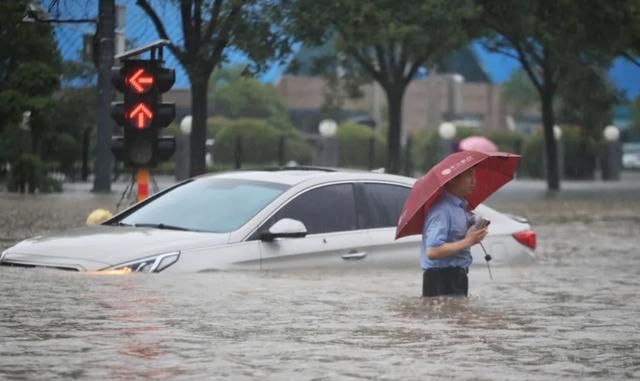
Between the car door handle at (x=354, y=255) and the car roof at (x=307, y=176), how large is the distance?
2.33 feet

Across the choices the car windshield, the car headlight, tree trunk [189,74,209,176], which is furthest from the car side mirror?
tree trunk [189,74,209,176]

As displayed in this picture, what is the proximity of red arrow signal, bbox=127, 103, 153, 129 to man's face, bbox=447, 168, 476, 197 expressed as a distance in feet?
25.1

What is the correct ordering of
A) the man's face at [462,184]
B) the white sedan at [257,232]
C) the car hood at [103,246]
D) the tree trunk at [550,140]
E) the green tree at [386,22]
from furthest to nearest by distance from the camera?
the tree trunk at [550,140]
the green tree at [386,22]
the white sedan at [257,232]
the car hood at [103,246]
the man's face at [462,184]

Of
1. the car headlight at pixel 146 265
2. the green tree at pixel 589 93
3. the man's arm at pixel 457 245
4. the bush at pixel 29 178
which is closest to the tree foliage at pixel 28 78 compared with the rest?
the bush at pixel 29 178

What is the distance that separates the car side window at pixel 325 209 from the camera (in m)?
14.2

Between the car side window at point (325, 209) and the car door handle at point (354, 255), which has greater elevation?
the car side window at point (325, 209)

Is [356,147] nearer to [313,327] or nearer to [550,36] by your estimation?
[550,36]

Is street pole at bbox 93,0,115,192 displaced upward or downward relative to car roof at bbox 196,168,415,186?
upward

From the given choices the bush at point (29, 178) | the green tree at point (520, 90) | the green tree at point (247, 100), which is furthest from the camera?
the green tree at point (520, 90)

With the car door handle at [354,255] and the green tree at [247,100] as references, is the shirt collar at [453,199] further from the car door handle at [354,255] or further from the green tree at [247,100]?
the green tree at [247,100]

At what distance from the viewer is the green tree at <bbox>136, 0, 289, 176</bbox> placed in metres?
29.1

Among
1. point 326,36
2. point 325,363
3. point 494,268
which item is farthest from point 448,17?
point 325,363

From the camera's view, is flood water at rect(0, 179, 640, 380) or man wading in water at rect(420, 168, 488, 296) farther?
man wading in water at rect(420, 168, 488, 296)

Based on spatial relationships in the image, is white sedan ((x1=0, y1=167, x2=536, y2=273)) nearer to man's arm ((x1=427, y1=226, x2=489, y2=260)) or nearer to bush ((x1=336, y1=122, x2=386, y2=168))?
man's arm ((x1=427, y1=226, x2=489, y2=260))
